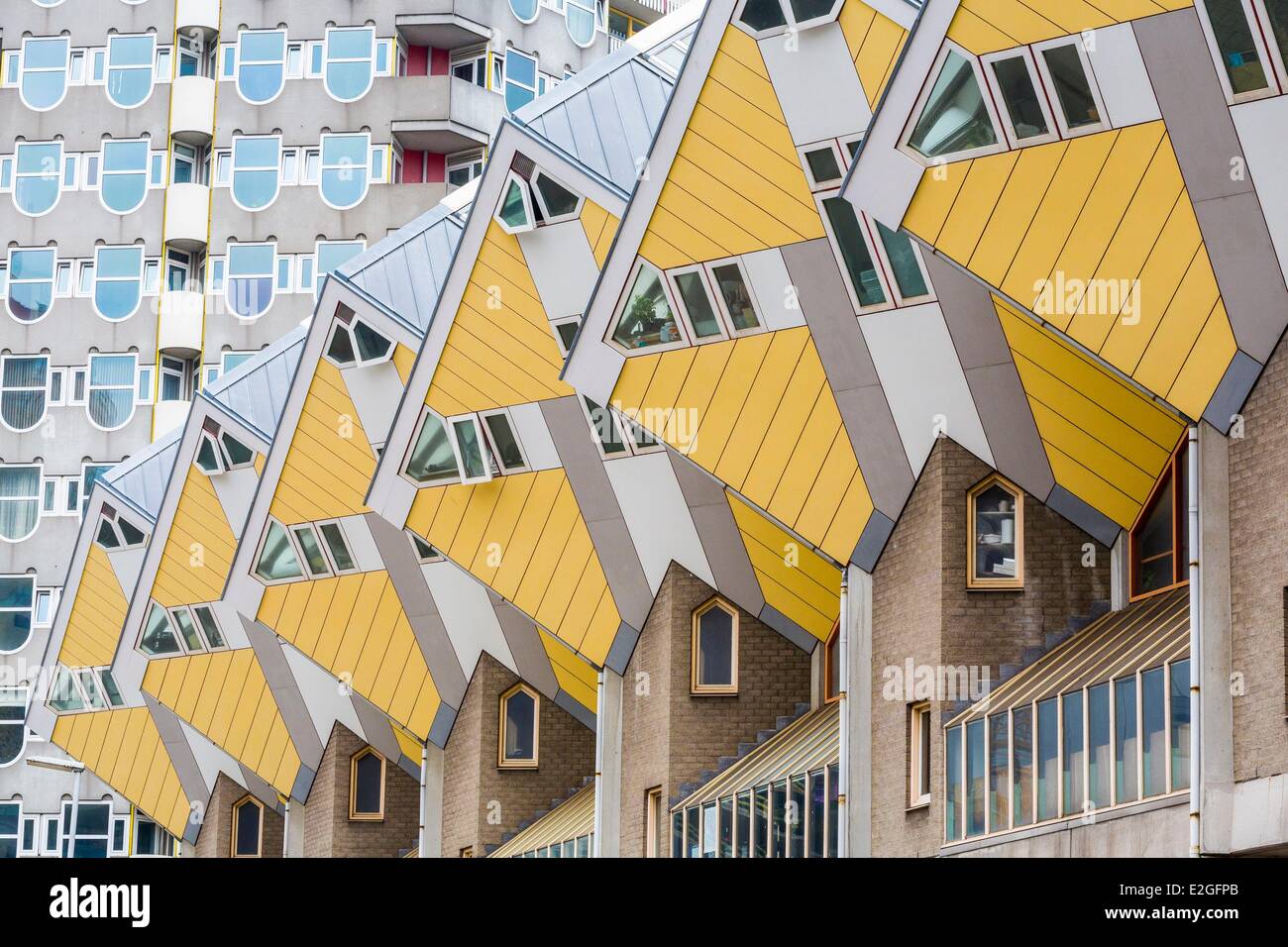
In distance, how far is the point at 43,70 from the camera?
216 ft

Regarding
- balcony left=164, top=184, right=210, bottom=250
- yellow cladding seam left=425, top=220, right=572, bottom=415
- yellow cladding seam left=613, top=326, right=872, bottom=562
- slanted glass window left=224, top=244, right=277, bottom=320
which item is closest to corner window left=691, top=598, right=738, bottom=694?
yellow cladding seam left=425, top=220, right=572, bottom=415

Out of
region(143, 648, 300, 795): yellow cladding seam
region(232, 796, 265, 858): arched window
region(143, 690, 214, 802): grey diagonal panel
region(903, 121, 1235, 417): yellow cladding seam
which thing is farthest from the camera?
region(143, 690, 214, 802): grey diagonal panel

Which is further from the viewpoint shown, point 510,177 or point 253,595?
point 253,595

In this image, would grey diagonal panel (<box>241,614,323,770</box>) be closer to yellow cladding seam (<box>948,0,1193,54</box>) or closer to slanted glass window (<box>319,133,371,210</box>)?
slanted glass window (<box>319,133,371,210</box>)

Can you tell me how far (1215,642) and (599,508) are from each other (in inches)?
543

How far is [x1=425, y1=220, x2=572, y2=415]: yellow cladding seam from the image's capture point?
31.5m

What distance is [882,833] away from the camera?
86.0 ft

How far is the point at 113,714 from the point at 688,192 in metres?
30.6

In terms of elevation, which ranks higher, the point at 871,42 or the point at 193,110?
the point at 193,110

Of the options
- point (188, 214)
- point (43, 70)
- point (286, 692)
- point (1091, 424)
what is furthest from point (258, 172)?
point (1091, 424)

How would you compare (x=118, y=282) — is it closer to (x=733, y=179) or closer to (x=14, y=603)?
(x=14, y=603)

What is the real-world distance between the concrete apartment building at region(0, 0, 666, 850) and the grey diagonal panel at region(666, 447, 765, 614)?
33.5m

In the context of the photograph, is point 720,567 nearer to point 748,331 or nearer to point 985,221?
point 748,331

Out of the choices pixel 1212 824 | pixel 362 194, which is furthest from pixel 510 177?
pixel 362 194
